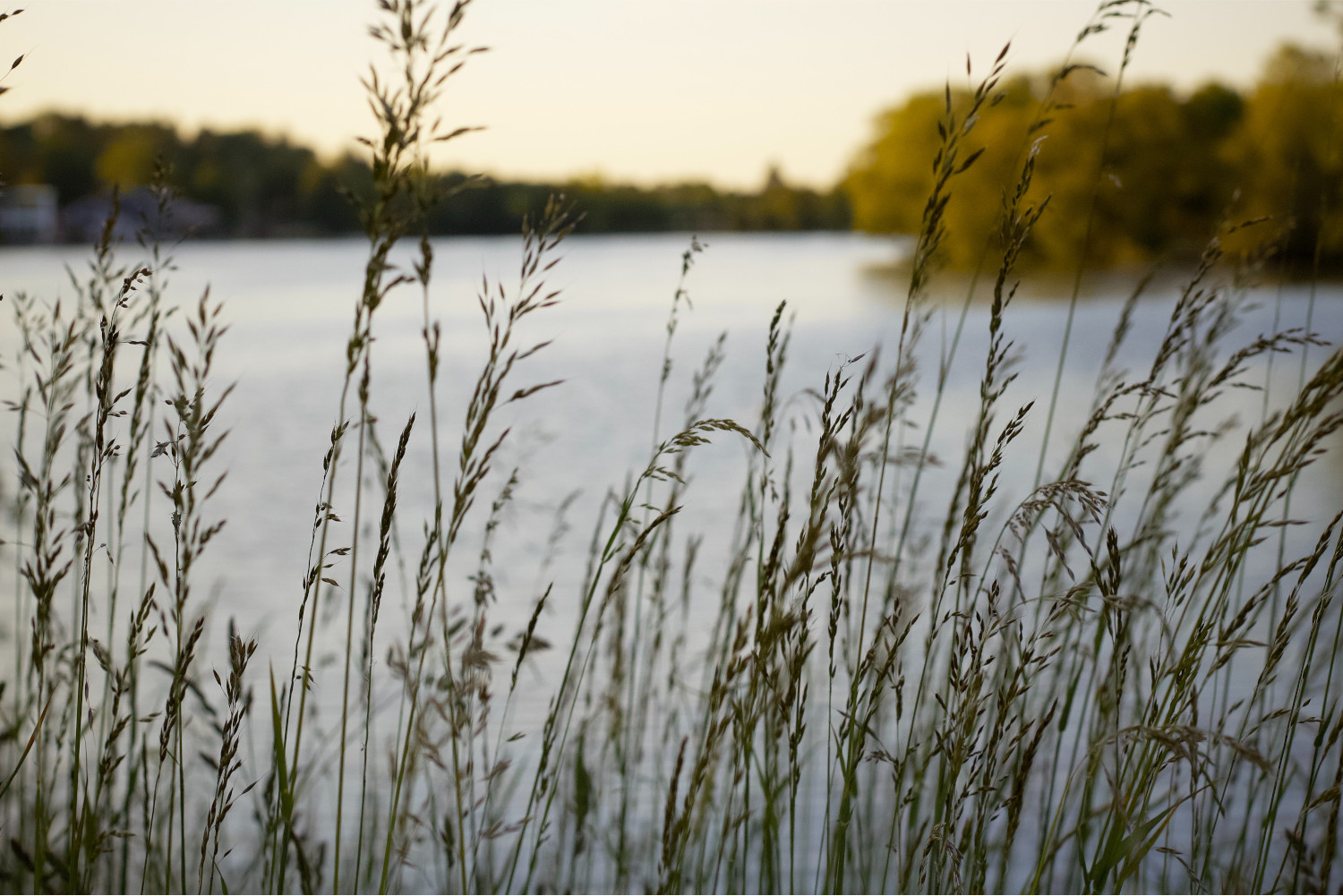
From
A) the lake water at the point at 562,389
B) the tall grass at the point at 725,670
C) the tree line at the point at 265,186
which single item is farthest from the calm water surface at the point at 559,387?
the tree line at the point at 265,186

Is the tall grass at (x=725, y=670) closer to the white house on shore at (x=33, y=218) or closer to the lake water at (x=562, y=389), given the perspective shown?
the lake water at (x=562, y=389)

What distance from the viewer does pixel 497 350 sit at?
1025mm

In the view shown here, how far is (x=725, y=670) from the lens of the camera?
166 centimetres

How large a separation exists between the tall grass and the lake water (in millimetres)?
233

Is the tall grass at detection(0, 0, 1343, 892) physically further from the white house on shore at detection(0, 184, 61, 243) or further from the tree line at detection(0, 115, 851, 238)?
the white house on shore at detection(0, 184, 61, 243)

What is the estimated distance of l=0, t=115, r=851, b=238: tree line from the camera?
613 inches

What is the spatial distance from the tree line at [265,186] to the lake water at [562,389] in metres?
2.45

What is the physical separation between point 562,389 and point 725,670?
1204cm

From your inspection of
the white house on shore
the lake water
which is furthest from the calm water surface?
the white house on shore

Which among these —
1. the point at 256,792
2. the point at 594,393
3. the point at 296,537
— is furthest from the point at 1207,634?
the point at 594,393

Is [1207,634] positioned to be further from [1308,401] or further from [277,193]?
[277,193]

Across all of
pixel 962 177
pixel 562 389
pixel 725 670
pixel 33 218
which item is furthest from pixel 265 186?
pixel 725 670

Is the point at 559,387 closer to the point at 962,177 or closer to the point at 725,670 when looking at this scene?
the point at 725,670

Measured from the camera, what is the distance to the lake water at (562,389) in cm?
A: 626
